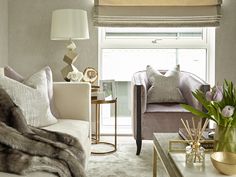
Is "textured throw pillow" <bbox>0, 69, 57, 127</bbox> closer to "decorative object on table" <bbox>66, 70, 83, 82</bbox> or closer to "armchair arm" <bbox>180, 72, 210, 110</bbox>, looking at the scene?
"decorative object on table" <bbox>66, 70, 83, 82</bbox>

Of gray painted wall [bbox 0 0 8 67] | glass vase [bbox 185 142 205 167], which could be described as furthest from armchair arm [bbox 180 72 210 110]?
gray painted wall [bbox 0 0 8 67]

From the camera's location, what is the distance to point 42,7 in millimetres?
3924

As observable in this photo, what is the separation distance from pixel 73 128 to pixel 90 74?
149 cm

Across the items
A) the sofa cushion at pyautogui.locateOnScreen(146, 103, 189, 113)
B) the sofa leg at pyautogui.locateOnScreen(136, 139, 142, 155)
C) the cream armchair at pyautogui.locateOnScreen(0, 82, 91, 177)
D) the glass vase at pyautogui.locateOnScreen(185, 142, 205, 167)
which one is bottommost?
the sofa leg at pyautogui.locateOnScreen(136, 139, 142, 155)

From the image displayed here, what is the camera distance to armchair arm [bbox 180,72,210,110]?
3.16m

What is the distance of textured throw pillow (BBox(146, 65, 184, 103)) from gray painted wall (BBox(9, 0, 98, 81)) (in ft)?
2.68

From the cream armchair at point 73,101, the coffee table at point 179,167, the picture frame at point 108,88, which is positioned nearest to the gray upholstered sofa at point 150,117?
the picture frame at point 108,88

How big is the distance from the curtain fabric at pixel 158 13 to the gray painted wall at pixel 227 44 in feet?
0.41

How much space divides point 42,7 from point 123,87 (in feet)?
4.64

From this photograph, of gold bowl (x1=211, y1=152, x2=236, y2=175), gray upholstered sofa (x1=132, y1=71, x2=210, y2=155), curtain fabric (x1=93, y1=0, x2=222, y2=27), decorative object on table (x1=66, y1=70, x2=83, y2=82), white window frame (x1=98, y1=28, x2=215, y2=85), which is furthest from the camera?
white window frame (x1=98, y1=28, x2=215, y2=85)

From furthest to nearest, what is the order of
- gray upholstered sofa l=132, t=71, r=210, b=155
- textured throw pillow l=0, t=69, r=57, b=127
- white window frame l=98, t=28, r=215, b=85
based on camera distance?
white window frame l=98, t=28, r=215, b=85, gray upholstered sofa l=132, t=71, r=210, b=155, textured throw pillow l=0, t=69, r=57, b=127

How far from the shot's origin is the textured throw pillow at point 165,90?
3.57 m

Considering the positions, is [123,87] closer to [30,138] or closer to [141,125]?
[141,125]

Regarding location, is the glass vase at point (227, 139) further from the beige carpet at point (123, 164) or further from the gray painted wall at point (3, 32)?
the gray painted wall at point (3, 32)
